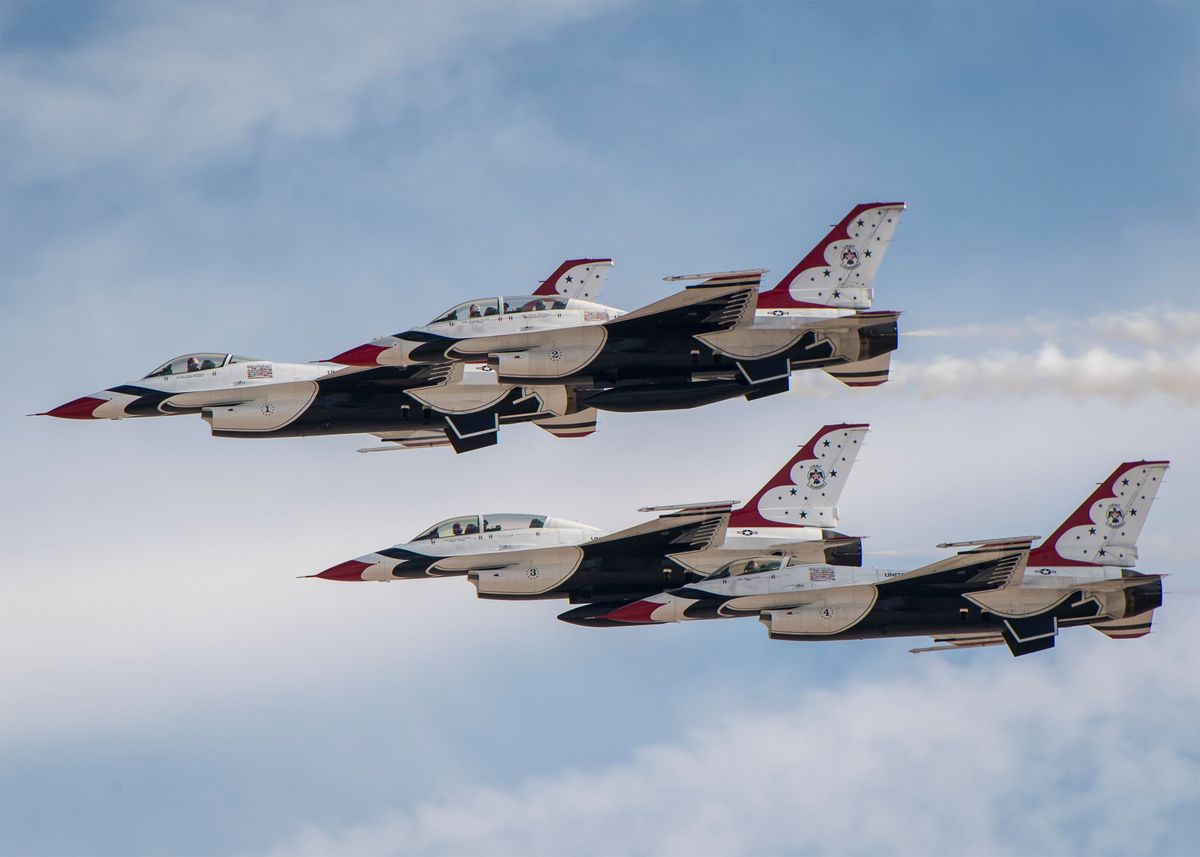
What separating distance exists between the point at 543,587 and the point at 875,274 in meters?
13.9

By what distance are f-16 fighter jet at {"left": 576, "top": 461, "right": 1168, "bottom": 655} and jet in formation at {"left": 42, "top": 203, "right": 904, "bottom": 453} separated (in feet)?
19.2

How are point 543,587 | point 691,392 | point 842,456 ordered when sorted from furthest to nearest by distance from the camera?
1. point 842,456
2. point 543,587
3. point 691,392

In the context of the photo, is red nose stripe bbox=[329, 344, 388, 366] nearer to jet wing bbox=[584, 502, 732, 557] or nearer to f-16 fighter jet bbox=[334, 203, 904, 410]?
f-16 fighter jet bbox=[334, 203, 904, 410]

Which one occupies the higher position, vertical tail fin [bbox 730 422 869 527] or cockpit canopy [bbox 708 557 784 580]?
vertical tail fin [bbox 730 422 869 527]

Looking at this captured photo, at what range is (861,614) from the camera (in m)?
51.3

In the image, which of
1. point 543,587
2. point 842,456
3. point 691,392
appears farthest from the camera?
point 842,456

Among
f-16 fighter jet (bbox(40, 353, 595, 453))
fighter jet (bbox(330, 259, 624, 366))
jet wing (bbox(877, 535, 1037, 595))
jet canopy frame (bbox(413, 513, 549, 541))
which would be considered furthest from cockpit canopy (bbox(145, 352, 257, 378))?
jet wing (bbox(877, 535, 1037, 595))

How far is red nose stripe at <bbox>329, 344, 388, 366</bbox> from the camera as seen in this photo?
5144 cm


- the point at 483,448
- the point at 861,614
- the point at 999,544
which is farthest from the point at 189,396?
the point at 999,544

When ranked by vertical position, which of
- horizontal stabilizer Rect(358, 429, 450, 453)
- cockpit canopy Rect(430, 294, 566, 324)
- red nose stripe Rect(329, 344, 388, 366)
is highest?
cockpit canopy Rect(430, 294, 566, 324)

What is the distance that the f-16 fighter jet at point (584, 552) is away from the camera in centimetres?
5312

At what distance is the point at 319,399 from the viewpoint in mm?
50562

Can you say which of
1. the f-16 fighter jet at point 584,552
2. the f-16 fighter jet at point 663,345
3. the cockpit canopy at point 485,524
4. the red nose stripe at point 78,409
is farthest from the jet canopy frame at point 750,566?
the red nose stripe at point 78,409

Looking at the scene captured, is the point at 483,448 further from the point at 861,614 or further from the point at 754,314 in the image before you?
the point at 861,614
